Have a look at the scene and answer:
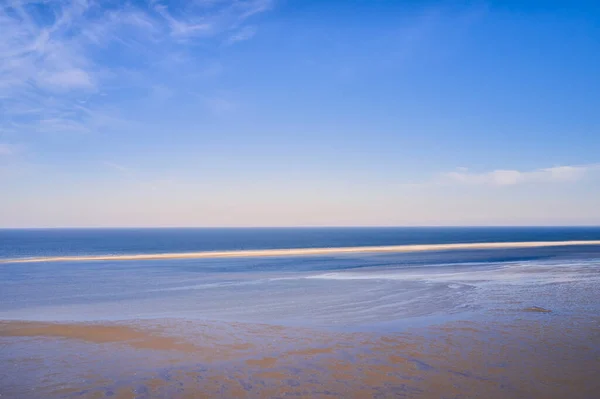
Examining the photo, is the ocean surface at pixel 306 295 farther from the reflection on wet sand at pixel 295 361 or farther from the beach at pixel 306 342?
the reflection on wet sand at pixel 295 361

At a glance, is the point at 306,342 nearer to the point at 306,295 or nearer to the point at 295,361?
the point at 295,361

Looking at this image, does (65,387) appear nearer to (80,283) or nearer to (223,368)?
(223,368)

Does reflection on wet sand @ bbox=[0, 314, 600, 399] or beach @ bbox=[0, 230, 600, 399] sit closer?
reflection on wet sand @ bbox=[0, 314, 600, 399]

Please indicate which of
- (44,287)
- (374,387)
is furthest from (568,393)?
(44,287)

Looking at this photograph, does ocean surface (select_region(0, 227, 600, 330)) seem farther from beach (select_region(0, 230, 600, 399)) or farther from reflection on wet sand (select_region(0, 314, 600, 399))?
reflection on wet sand (select_region(0, 314, 600, 399))

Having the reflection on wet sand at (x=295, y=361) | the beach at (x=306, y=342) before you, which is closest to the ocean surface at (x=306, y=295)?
the beach at (x=306, y=342)

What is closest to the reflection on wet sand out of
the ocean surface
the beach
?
the beach

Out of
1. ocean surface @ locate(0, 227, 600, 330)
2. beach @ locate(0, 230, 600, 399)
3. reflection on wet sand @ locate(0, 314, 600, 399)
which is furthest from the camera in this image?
ocean surface @ locate(0, 227, 600, 330)

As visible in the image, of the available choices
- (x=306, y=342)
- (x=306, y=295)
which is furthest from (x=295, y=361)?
(x=306, y=295)

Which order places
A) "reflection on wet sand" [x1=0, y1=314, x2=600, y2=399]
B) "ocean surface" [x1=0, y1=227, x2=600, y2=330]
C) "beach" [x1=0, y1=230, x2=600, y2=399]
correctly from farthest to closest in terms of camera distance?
"ocean surface" [x1=0, y1=227, x2=600, y2=330], "beach" [x1=0, y1=230, x2=600, y2=399], "reflection on wet sand" [x1=0, y1=314, x2=600, y2=399]
